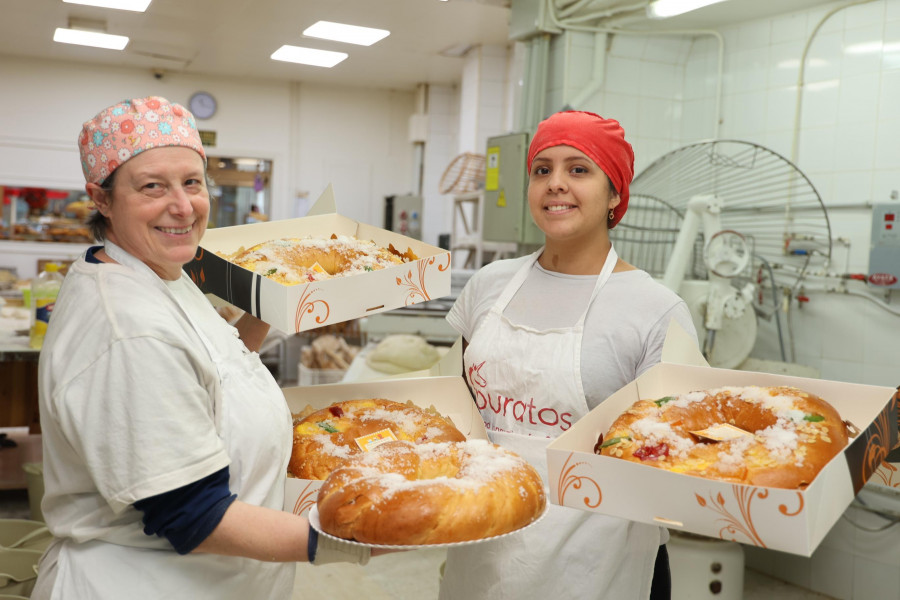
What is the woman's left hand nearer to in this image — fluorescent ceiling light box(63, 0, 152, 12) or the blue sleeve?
the blue sleeve

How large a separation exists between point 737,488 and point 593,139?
0.81 m

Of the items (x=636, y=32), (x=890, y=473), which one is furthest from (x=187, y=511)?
(x=636, y=32)

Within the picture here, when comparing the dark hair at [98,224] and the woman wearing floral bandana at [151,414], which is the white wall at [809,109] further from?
the dark hair at [98,224]

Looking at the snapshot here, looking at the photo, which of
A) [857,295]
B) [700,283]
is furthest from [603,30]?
[857,295]

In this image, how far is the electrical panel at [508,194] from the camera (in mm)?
4039

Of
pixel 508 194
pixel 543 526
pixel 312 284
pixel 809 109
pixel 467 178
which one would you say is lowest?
pixel 543 526

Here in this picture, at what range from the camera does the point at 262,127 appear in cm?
841

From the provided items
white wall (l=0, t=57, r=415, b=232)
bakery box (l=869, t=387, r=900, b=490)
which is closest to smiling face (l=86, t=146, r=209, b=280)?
bakery box (l=869, t=387, r=900, b=490)

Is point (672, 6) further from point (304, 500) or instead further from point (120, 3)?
point (120, 3)

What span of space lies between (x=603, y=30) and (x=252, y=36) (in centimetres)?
333

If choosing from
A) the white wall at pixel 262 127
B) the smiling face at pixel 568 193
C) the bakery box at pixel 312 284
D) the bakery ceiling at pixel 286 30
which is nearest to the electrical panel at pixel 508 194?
the bakery ceiling at pixel 286 30

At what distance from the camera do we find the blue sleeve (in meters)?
1.07

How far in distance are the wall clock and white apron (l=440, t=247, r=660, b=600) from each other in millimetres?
7316

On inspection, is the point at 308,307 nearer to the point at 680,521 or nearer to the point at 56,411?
the point at 56,411
